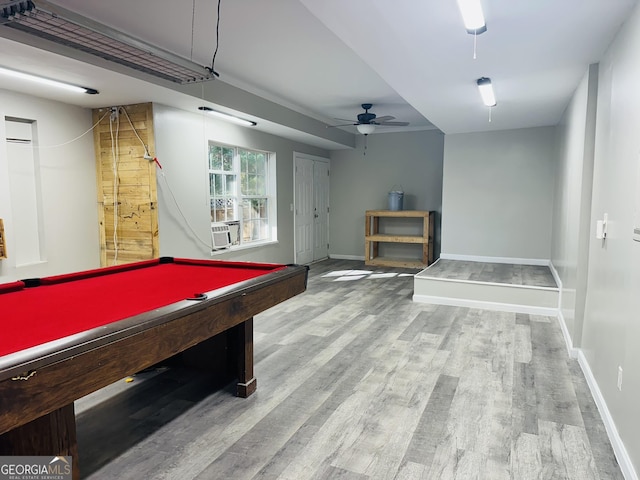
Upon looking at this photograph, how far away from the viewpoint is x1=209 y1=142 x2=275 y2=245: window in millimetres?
5996

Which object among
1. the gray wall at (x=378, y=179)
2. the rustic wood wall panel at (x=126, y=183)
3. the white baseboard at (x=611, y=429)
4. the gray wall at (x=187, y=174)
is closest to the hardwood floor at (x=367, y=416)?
the white baseboard at (x=611, y=429)

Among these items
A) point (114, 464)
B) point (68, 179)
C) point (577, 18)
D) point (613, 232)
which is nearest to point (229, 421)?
point (114, 464)

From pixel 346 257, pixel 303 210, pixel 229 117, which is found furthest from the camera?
pixel 346 257

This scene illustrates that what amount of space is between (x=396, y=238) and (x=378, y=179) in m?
1.46

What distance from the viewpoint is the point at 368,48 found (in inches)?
115

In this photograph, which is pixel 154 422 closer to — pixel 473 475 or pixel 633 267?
pixel 473 475

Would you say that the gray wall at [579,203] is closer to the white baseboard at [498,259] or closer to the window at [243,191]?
the white baseboard at [498,259]

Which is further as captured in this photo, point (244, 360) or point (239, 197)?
point (239, 197)

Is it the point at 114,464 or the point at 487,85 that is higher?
the point at 487,85

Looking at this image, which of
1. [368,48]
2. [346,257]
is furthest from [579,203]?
[346,257]

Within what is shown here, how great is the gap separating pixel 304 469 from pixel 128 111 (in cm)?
432

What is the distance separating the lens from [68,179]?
4562 millimetres

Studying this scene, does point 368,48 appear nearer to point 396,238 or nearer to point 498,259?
point 498,259

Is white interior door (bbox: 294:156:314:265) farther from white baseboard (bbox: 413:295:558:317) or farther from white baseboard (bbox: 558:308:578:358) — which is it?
white baseboard (bbox: 558:308:578:358)
